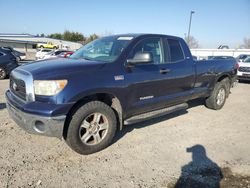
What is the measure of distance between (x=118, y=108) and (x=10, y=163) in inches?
71.8

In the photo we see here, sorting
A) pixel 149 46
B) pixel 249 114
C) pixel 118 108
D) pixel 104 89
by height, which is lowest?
pixel 249 114

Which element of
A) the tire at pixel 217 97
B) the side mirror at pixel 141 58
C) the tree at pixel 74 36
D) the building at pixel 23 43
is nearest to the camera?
the side mirror at pixel 141 58

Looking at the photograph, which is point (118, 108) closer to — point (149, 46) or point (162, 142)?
point (162, 142)

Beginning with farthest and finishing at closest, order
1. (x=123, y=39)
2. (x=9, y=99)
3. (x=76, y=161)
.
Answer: (x=123, y=39), (x=9, y=99), (x=76, y=161)

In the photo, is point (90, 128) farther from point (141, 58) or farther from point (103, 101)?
point (141, 58)

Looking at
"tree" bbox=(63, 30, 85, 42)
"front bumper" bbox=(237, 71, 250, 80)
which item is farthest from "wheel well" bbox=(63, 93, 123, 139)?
"tree" bbox=(63, 30, 85, 42)

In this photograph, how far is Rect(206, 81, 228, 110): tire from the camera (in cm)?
648

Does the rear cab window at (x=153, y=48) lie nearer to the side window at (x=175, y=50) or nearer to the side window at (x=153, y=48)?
the side window at (x=153, y=48)

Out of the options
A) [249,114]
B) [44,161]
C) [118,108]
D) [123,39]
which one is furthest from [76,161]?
[249,114]

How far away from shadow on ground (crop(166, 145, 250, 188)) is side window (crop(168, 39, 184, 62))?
86.0 inches

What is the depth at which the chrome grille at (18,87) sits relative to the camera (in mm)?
3528

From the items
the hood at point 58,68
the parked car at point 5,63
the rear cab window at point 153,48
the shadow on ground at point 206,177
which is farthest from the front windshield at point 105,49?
the parked car at point 5,63

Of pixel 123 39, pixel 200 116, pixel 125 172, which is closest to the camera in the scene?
pixel 125 172

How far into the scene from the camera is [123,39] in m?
4.48
